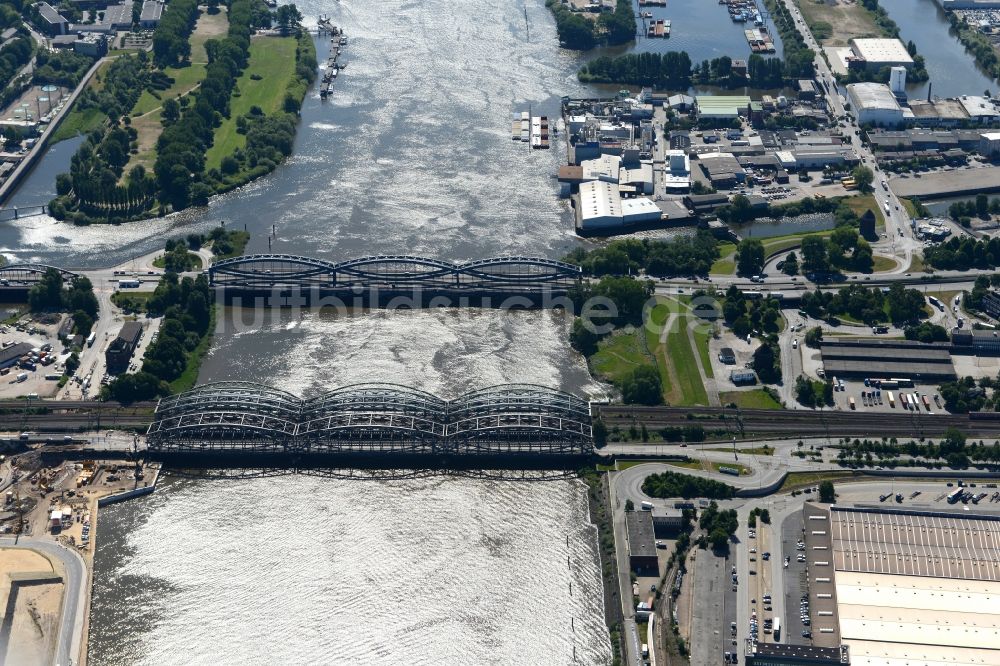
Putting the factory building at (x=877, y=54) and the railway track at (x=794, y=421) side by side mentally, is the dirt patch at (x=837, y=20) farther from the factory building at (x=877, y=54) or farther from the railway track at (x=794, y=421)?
the railway track at (x=794, y=421)

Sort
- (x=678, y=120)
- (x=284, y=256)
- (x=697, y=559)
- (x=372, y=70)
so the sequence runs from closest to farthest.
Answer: (x=697, y=559) → (x=284, y=256) → (x=678, y=120) → (x=372, y=70)

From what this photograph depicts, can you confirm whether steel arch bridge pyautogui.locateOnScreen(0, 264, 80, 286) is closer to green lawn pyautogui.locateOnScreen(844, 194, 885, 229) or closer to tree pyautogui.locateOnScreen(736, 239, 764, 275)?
tree pyautogui.locateOnScreen(736, 239, 764, 275)

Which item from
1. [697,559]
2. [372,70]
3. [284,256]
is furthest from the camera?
[372,70]

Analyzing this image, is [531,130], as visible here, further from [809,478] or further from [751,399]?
[809,478]

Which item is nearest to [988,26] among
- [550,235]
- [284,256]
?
[550,235]

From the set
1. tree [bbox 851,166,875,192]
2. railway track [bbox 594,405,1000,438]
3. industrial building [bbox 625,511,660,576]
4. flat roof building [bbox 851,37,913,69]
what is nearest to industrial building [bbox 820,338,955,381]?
railway track [bbox 594,405,1000,438]

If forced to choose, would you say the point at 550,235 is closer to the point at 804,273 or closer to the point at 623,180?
the point at 623,180
